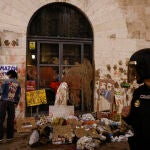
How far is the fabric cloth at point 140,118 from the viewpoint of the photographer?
2.79 meters

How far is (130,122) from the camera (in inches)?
115

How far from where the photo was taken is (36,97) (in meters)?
10.4

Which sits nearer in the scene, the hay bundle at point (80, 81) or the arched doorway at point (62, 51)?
the arched doorway at point (62, 51)

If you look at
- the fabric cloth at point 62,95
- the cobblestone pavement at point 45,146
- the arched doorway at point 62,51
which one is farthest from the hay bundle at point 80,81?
the cobblestone pavement at point 45,146

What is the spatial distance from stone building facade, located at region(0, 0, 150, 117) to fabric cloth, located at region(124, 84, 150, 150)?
7.60m

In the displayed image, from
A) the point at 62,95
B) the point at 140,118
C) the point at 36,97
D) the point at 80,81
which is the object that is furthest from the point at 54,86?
the point at 140,118

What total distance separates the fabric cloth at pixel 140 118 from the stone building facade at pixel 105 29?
7.60 meters

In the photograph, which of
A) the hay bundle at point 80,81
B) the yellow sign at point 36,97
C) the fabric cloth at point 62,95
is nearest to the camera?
the fabric cloth at point 62,95

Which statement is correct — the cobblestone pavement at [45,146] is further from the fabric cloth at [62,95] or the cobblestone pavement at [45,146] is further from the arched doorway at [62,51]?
the arched doorway at [62,51]

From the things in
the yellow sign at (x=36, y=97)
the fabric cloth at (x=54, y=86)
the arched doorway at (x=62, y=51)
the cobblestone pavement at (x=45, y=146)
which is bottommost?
the cobblestone pavement at (x=45, y=146)

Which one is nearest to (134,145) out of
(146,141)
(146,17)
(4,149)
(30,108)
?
(146,141)

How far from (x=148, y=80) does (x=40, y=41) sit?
7.91m

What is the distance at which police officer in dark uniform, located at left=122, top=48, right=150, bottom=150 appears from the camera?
280 centimetres

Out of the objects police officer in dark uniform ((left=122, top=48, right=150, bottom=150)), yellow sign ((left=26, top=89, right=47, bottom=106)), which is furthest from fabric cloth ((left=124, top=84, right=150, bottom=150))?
yellow sign ((left=26, top=89, right=47, bottom=106))
